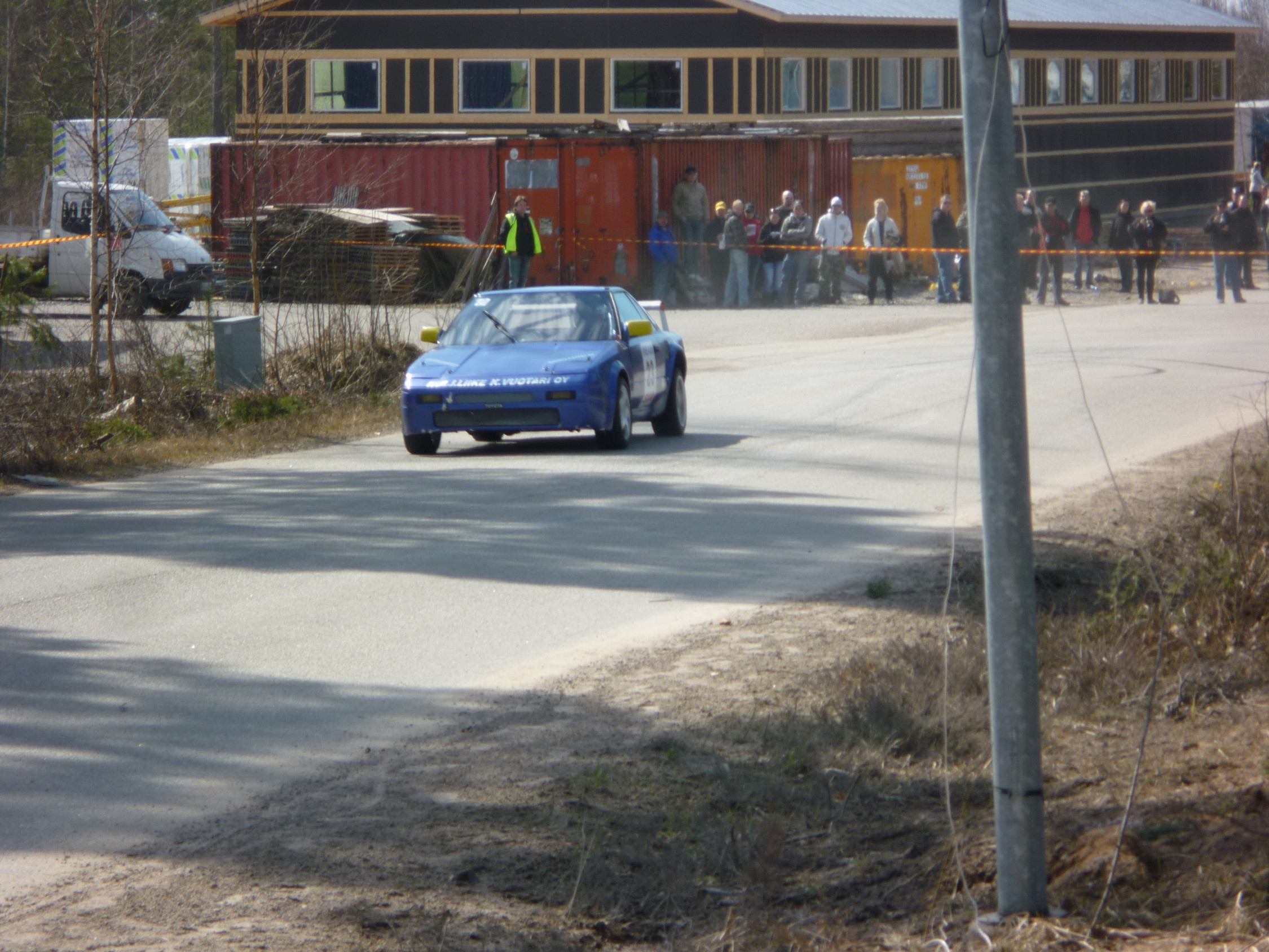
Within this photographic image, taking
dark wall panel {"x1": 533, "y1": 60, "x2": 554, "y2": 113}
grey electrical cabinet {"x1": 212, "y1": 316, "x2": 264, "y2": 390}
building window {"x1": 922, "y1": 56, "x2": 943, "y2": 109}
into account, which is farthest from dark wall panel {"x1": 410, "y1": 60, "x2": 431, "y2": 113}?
grey electrical cabinet {"x1": 212, "y1": 316, "x2": 264, "y2": 390}

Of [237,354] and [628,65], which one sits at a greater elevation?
[628,65]

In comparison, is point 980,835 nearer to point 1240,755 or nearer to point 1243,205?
point 1240,755

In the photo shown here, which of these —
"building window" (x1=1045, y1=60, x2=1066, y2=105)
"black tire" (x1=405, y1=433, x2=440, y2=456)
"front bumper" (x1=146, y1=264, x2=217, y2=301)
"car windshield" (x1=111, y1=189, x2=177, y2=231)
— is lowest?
"black tire" (x1=405, y1=433, x2=440, y2=456)

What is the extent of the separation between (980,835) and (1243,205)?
1121 inches

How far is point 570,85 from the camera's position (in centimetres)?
4550

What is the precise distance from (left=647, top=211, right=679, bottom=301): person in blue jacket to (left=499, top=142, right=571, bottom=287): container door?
1918mm

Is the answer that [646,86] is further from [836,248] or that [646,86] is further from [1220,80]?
[1220,80]

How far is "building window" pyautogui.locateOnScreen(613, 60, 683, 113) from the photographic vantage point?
44969 millimetres

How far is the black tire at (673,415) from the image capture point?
15.0 m

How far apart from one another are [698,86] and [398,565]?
1469 inches

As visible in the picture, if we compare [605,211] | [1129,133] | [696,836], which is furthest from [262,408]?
[1129,133]

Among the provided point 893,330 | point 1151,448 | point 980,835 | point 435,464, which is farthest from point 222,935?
point 893,330

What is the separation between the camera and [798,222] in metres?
30.8

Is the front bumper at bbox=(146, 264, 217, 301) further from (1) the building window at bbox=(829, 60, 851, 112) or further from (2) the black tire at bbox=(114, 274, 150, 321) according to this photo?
(1) the building window at bbox=(829, 60, 851, 112)
